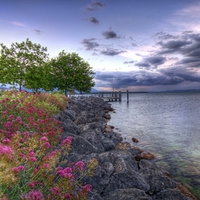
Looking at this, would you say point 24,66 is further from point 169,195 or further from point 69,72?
point 169,195

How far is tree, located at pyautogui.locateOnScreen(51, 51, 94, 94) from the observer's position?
167 ft

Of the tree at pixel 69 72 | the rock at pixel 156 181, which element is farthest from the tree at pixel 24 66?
the rock at pixel 156 181

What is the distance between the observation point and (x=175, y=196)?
6.41m

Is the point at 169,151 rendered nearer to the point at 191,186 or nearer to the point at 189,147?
the point at 189,147

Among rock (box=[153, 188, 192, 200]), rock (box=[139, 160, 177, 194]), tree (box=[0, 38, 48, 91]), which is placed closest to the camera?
rock (box=[153, 188, 192, 200])

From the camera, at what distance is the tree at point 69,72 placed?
50938 mm

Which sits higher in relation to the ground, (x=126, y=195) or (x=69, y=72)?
(x=69, y=72)

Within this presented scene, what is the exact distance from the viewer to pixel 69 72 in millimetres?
51531

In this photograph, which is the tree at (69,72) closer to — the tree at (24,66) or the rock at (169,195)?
the tree at (24,66)

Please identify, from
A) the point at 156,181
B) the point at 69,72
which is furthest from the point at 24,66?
the point at 156,181

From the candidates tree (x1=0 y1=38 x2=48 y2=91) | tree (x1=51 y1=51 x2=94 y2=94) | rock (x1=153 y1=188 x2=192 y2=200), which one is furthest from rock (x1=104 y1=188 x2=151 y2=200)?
tree (x1=51 y1=51 x2=94 y2=94)

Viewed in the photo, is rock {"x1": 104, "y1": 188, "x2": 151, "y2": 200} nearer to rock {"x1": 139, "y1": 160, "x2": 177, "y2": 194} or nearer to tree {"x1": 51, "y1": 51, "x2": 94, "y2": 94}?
rock {"x1": 139, "y1": 160, "x2": 177, "y2": 194}

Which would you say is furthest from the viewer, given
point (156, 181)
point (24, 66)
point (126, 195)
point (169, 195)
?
point (24, 66)

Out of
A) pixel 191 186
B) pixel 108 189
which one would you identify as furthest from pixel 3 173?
pixel 191 186
